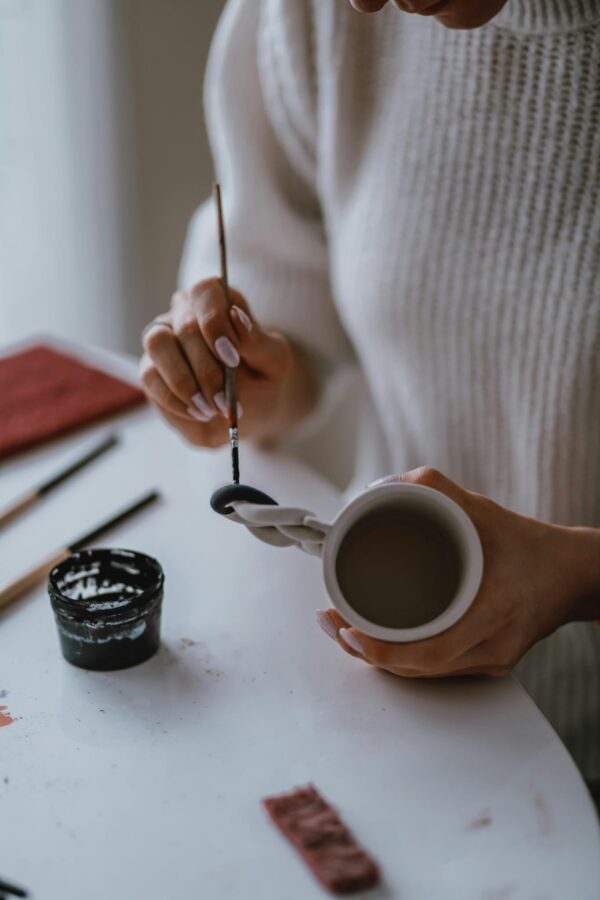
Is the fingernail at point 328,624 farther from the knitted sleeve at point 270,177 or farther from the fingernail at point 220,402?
the knitted sleeve at point 270,177


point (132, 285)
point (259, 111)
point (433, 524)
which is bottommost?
point (132, 285)

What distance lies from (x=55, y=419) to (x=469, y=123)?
0.47m

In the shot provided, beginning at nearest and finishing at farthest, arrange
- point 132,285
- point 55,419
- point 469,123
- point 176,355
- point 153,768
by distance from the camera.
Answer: point 153,768 < point 176,355 < point 469,123 < point 55,419 < point 132,285

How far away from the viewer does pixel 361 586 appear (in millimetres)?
584

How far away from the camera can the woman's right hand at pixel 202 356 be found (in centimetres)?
74

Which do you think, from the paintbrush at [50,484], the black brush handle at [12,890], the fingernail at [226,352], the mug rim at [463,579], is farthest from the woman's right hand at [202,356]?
the black brush handle at [12,890]

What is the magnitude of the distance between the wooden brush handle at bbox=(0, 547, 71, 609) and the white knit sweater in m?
0.36

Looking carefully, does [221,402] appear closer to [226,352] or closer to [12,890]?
[226,352]

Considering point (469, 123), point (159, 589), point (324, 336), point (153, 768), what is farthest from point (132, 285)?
point (153, 768)

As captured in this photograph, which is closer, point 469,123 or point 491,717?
point 491,717

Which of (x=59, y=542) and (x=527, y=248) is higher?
(x=527, y=248)


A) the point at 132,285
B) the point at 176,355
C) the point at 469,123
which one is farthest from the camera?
the point at 132,285

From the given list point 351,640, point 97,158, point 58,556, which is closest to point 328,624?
point 351,640

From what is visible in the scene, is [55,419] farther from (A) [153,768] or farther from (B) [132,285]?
(B) [132,285]
